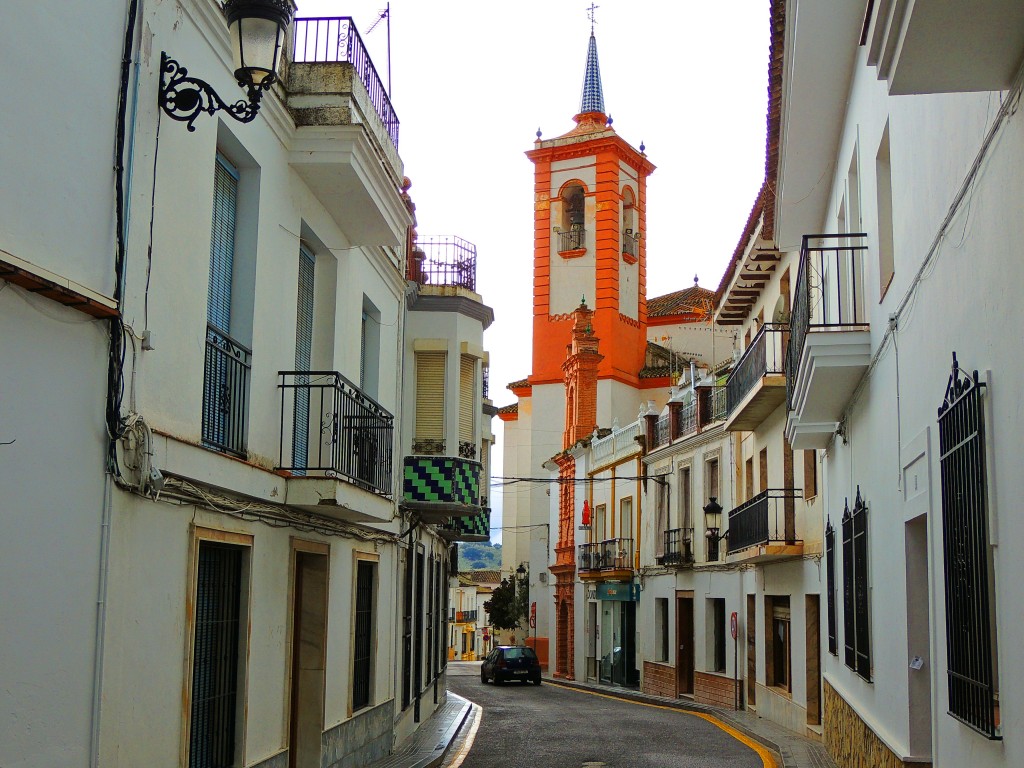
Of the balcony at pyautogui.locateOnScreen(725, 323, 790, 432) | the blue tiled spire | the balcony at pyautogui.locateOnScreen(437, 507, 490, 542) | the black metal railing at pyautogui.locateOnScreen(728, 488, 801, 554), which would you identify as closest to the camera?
the balcony at pyautogui.locateOnScreen(725, 323, 790, 432)

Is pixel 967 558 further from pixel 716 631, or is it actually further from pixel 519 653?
pixel 519 653

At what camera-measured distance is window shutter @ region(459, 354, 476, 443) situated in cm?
1822

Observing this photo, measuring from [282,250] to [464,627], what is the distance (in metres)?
75.4

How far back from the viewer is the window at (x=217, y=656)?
27.9 feet

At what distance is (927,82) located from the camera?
16.1ft

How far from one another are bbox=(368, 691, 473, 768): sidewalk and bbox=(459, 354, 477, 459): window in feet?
13.3

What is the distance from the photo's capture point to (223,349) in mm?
8875

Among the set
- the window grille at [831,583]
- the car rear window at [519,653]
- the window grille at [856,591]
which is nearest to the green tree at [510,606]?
the car rear window at [519,653]

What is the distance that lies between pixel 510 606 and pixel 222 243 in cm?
4181

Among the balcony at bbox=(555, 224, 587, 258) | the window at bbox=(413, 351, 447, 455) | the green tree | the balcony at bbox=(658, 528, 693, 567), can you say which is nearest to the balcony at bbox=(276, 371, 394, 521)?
the window at bbox=(413, 351, 447, 455)

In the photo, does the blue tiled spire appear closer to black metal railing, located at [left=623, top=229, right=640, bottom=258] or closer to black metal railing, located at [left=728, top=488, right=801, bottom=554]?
black metal railing, located at [left=623, top=229, right=640, bottom=258]

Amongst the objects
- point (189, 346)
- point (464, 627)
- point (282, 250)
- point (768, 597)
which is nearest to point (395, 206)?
point (282, 250)

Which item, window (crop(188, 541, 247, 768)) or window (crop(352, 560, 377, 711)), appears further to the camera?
window (crop(352, 560, 377, 711))

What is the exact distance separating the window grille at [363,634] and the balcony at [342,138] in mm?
4079
